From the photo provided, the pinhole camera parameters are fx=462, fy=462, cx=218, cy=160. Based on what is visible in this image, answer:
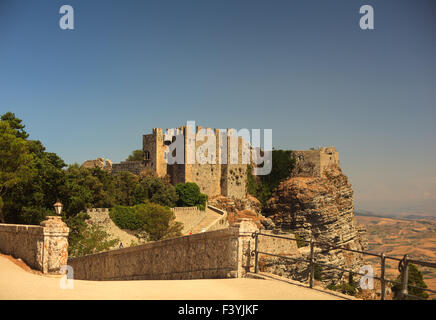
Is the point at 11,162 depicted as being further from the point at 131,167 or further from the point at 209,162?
the point at 209,162

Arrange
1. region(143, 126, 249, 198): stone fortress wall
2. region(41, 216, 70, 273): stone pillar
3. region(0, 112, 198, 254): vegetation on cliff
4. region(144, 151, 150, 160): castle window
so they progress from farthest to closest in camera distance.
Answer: region(144, 151, 150, 160): castle window, region(143, 126, 249, 198): stone fortress wall, region(0, 112, 198, 254): vegetation on cliff, region(41, 216, 70, 273): stone pillar

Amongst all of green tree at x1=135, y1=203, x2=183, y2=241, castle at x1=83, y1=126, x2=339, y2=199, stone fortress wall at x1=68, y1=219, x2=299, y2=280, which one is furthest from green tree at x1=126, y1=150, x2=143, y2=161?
stone fortress wall at x1=68, y1=219, x2=299, y2=280

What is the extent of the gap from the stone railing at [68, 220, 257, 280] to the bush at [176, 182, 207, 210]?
79.5 feet

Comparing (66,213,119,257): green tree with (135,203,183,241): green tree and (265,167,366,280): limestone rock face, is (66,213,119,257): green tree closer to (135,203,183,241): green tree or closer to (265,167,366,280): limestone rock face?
(135,203,183,241): green tree

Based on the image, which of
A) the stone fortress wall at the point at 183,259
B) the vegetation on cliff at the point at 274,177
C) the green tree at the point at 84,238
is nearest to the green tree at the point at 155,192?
the green tree at the point at 84,238

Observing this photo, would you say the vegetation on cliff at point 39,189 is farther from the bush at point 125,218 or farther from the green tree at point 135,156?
the green tree at point 135,156

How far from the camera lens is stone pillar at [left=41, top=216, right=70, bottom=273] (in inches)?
456

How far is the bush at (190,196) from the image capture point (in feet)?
139
